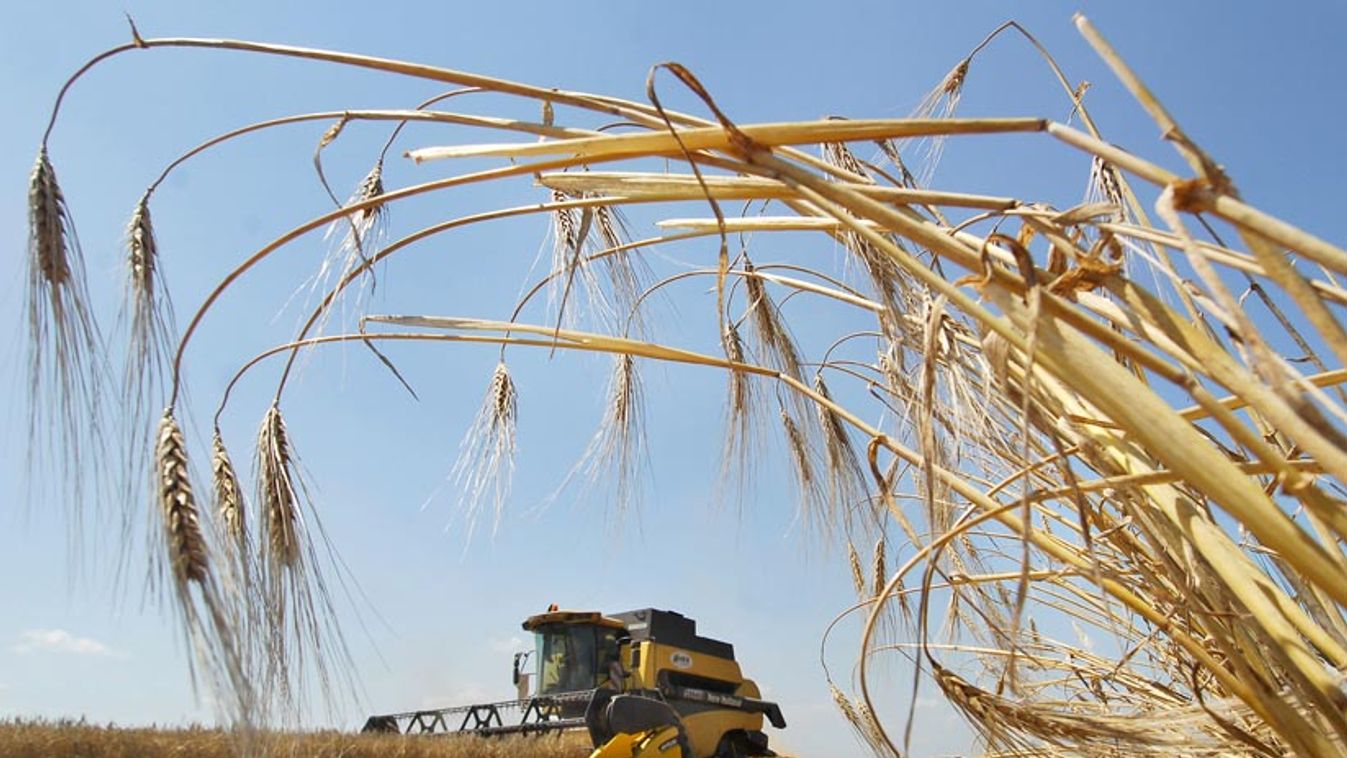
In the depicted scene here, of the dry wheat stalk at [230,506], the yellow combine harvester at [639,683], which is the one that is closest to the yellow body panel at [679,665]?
the yellow combine harvester at [639,683]

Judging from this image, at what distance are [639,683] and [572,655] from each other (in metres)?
0.61

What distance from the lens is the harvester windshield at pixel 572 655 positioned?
8781 millimetres

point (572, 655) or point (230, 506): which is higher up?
point (572, 655)

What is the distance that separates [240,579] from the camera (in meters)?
1.01

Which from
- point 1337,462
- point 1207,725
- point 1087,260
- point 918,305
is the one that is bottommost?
point 1207,725

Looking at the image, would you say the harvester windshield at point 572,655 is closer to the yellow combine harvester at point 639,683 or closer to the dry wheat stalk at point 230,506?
the yellow combine harvester at point 639,683

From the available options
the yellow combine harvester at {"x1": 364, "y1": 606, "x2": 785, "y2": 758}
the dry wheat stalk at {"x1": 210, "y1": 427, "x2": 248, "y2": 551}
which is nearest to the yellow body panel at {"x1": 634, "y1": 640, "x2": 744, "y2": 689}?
the yellow combine harvester at {"x1": 364, "y1": 606, "x2": 785, "y2": 758}

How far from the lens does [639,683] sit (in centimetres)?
877

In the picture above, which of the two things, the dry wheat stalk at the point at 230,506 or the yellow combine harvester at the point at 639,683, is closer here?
the dry wheat stalk at the point at 230,506

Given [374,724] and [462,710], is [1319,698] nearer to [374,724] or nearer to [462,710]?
[462,710]

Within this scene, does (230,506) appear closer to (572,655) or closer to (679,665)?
(572,655)

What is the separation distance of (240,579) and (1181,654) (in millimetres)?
1136

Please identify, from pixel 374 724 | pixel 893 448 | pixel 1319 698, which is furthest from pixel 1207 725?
pixel 374 724

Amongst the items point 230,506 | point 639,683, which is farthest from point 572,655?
point 230,506
